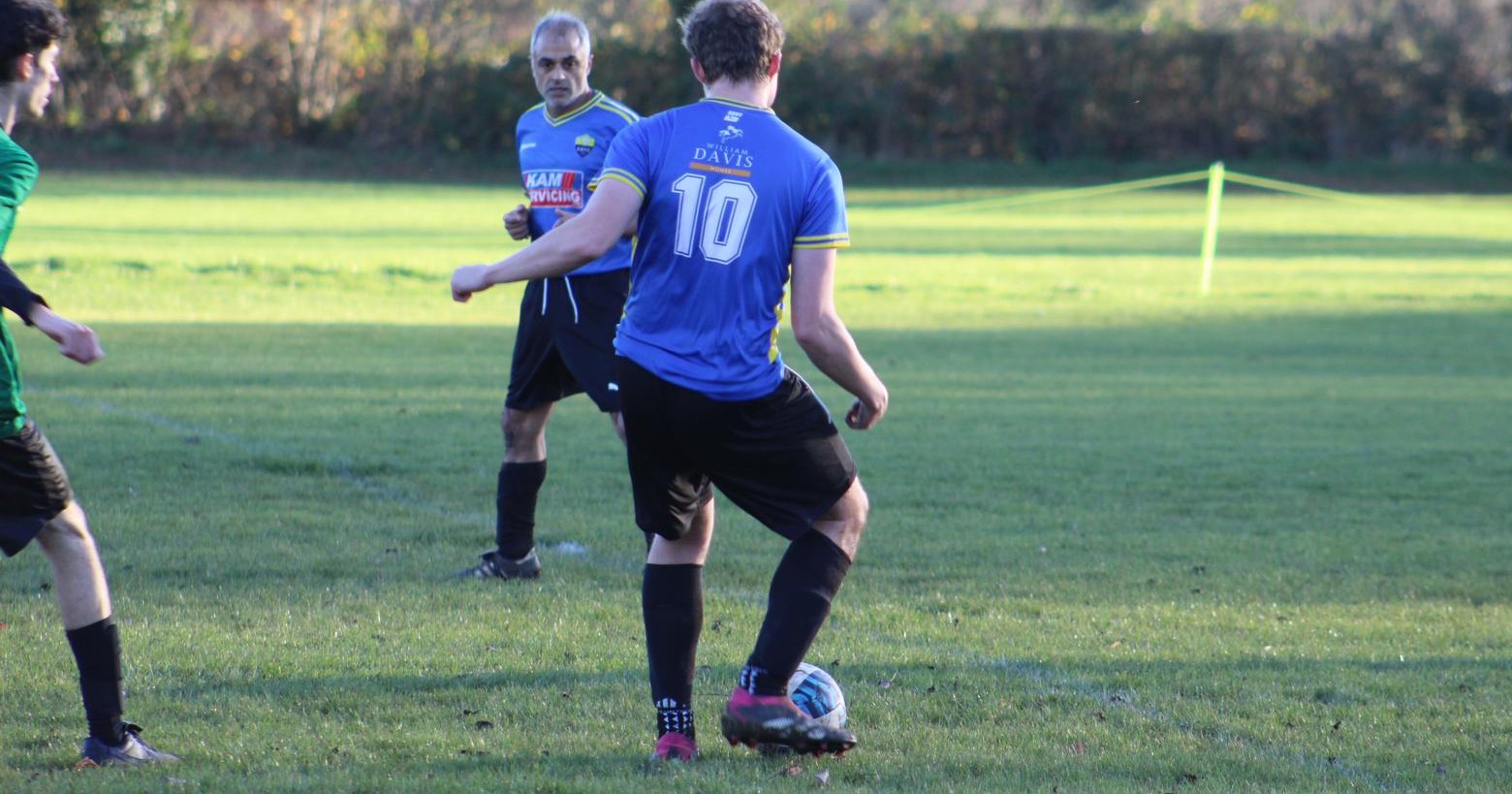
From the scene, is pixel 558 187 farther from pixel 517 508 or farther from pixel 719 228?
pixel 719 228

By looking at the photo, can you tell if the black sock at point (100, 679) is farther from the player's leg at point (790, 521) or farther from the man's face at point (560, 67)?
the man's face at point (560, 67)

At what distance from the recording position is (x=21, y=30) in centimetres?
408

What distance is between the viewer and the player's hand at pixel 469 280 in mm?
4027

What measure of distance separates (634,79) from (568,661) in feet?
142

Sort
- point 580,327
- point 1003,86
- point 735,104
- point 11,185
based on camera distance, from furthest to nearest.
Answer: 1. point 1003,86
2. point 580,327
3. point 735,104
4. point 11,185

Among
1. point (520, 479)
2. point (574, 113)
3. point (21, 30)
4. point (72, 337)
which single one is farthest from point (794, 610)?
point (574, 113)

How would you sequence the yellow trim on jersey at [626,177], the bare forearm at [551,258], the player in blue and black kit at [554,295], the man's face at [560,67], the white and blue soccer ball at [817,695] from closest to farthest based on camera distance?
the bare forearm at [551,258]
the yellow trim on jersey at [626,177]
the white and blue soccer ball at [817,695]
the player in blue and black kit at [554,295]
the man's face at [560,67]

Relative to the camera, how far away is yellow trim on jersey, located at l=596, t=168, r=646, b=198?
417 cm

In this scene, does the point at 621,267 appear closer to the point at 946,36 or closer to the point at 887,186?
the point at 887,186

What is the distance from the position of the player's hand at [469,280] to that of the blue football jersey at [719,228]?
0.42m

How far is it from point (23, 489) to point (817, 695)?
2.16 m

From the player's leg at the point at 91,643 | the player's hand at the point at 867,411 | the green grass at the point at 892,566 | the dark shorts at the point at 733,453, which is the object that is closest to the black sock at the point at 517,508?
the green grass at the point at 892,566

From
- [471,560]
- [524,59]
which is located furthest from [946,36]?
[471,560]

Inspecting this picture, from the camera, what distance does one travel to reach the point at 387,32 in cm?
4659
